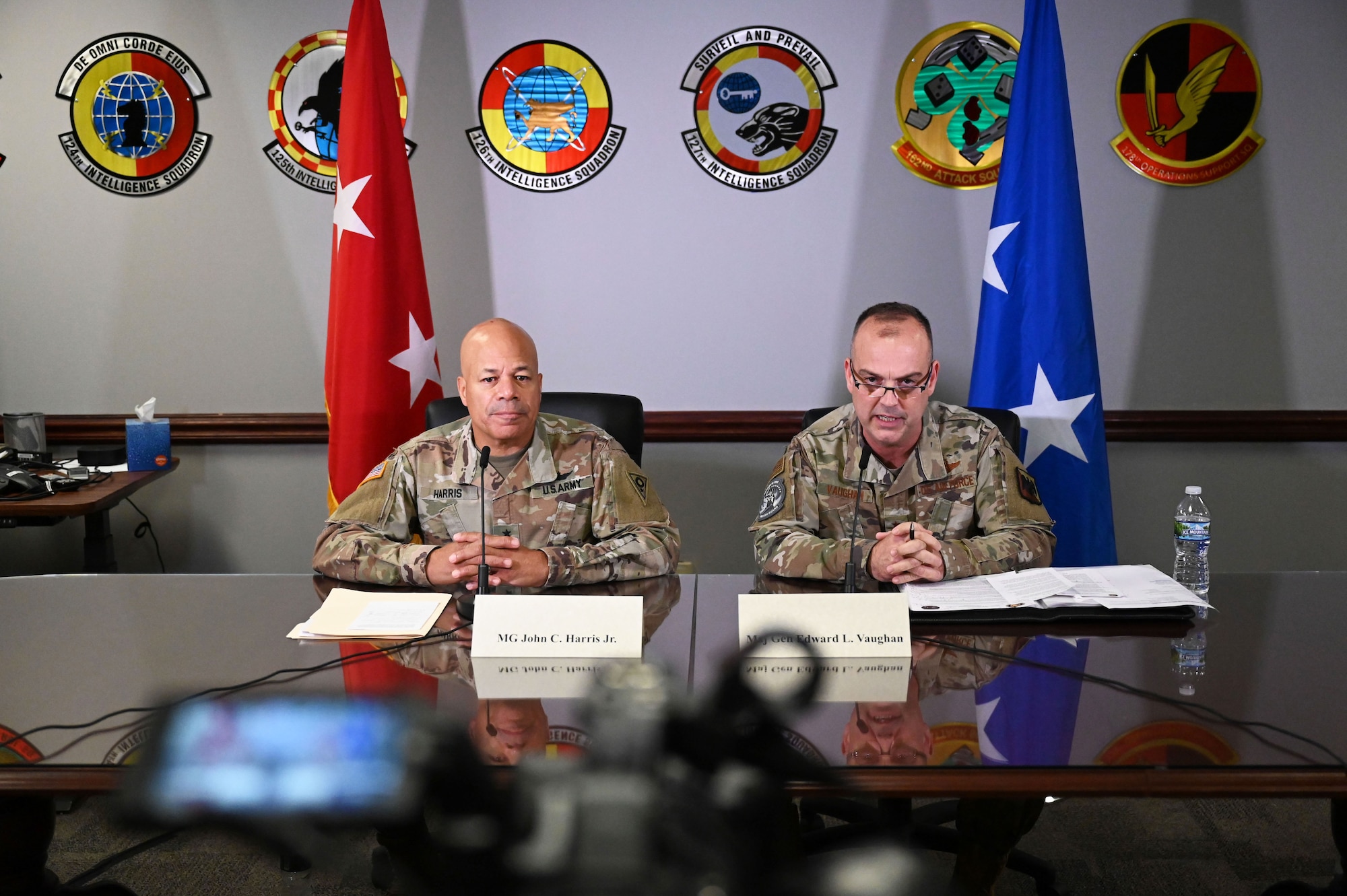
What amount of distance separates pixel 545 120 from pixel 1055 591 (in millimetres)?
2128

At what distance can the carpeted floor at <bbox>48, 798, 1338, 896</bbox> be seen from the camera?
1921 millimetres

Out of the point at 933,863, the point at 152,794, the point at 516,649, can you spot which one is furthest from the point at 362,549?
the point at 933,863

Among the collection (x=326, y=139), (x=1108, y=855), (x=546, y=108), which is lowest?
(x=1108, y=855)

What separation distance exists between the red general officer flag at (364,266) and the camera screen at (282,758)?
1.65 m

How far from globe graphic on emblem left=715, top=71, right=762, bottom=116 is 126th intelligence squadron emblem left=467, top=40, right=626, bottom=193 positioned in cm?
32

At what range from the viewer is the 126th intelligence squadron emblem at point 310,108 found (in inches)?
116

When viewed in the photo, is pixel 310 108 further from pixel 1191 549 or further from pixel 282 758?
pixel 1191 549

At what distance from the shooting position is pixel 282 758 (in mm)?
1035

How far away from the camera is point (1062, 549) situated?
2.62 m

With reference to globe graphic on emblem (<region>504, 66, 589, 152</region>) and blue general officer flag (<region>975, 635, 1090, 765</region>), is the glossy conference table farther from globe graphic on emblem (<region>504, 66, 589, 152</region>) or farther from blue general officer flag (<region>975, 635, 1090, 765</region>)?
globe graphic on emblem (<region>504, 66, 589, 152</region>)

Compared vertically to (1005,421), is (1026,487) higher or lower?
lower

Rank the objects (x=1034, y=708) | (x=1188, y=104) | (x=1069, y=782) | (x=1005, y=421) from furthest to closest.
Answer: (x=1188, y=104), (x=1005, y=421), (x=1034, y=708), (x=1069, y=782)

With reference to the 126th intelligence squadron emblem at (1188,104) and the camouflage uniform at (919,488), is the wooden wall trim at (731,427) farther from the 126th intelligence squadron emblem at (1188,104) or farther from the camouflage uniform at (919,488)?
the camouflage uniform at (919,488)

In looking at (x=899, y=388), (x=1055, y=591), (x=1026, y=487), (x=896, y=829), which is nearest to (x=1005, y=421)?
(x=1026, y=487)
